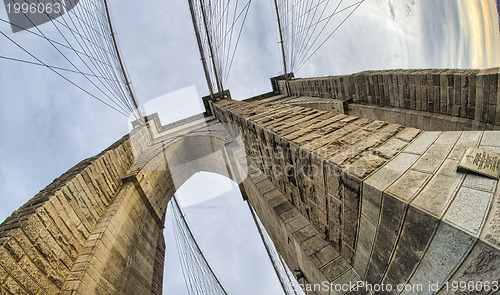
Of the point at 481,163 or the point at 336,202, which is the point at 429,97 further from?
the point at 336,202

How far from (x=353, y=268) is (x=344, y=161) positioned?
1.38m

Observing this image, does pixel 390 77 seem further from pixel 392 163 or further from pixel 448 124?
pixel 392 163

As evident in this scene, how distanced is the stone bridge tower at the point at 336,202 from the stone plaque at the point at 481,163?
72 millimetres

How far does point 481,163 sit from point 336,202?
121cm

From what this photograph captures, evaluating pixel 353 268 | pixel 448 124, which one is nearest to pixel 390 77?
pixel 448 124

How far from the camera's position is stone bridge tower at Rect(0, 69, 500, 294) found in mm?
1489

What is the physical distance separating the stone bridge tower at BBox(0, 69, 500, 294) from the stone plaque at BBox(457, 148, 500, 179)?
0.24 ft

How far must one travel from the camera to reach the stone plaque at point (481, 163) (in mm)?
1523

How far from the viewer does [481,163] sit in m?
1.61

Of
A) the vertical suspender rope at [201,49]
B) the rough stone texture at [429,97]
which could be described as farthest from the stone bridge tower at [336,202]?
the vertical suspender rope at [201,49]

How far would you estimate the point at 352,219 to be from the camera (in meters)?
2.25

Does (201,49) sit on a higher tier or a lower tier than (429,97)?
higher

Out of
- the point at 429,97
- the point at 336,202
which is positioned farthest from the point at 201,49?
the point at 336,202

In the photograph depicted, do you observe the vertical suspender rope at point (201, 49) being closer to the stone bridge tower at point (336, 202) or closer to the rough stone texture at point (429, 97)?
the stone bridge tower at point (336, 202)
